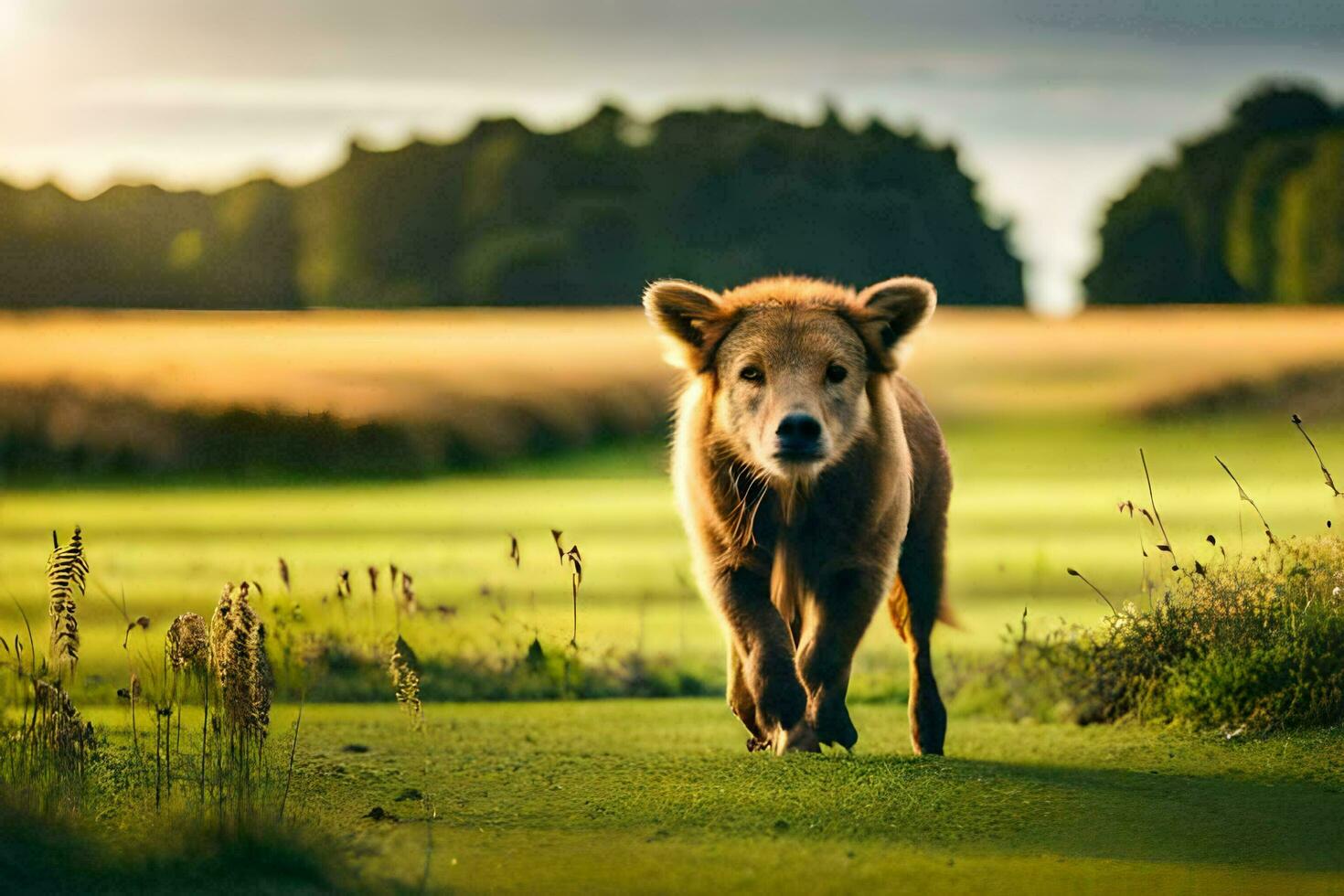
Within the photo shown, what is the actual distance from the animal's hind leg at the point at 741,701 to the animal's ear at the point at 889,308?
69.7 inches

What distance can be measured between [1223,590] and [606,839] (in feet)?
13.0

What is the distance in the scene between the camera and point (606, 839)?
6.05 metres

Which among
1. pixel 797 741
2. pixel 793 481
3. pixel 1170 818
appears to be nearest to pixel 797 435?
pixel 793 481

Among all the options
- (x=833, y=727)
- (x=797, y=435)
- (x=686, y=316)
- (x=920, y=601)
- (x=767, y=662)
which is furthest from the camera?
(x=920, y=601)

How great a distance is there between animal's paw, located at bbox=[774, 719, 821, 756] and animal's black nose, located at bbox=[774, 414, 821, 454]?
138 cm

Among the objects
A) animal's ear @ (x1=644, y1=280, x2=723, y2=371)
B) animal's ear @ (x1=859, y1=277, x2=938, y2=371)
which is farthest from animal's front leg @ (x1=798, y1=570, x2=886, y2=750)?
animal's ear @ (x1=644, y1=280, x2=723, y2=371)

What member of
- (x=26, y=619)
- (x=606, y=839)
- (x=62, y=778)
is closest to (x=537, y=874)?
(x=606, y=839)

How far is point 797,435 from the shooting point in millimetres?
6918

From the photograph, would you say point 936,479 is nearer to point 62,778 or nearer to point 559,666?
point 559,666

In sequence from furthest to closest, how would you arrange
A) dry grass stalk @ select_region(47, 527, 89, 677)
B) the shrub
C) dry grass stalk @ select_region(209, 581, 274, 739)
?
the shrub < dry grass stalk @ select_region(47, 527, 89, 677) < dry grass stalk @ select_region(209, 581, 274, 739)

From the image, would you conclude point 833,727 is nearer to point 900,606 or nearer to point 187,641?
point 900,606

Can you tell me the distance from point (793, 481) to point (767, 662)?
89 cm

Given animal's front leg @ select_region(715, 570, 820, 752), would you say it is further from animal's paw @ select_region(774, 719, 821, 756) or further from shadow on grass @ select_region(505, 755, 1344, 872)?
shadow on grass @ select_region(505, 755, 1344, 872)

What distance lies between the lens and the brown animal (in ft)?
23.9
